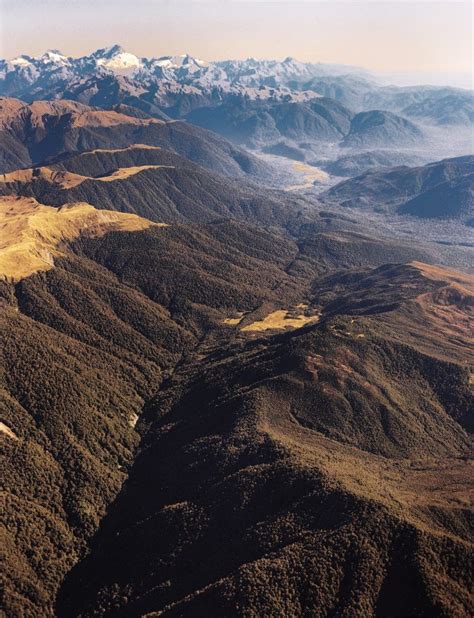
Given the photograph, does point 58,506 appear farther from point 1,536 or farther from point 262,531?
point 262,531

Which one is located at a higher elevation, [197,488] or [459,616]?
[459,616]

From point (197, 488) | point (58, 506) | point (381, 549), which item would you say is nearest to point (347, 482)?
point (381, 549)

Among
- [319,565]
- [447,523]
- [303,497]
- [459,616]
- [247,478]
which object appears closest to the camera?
[459,616]

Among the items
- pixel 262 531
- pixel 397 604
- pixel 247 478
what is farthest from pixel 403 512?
pixel 247 478

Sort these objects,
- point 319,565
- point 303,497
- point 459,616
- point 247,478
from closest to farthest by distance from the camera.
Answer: point 459,616 < point 319,565 < point 303,497 < point 247,478

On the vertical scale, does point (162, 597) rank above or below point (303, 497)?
below

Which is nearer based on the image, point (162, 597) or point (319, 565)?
point (319, 565)

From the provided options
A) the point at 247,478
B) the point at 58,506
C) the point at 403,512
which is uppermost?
the point at 403,512

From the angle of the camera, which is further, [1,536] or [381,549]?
[1,536]

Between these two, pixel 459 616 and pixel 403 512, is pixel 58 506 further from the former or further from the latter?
pixel 459 616
